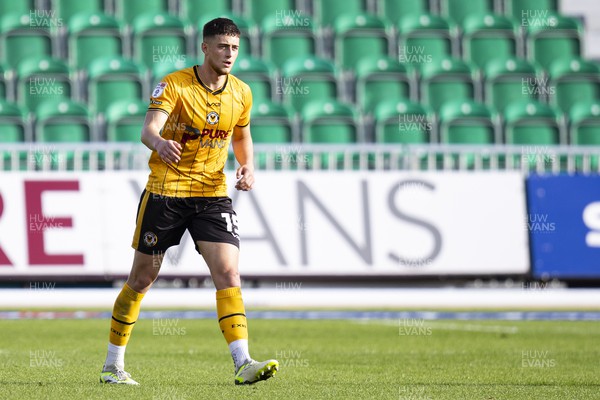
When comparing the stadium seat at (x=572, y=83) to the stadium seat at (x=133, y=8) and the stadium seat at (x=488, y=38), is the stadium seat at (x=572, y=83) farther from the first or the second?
the stadium seat at (x=133, y=8)

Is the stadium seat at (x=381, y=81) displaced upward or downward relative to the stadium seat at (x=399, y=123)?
upward

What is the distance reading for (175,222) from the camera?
21.9 ft

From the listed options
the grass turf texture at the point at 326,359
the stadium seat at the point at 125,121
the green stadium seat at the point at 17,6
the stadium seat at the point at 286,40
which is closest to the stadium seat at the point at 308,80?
the stadium seat at the point at 286,40

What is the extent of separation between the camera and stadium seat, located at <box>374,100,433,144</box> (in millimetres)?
16969

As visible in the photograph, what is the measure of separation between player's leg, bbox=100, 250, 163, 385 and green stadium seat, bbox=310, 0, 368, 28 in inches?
535

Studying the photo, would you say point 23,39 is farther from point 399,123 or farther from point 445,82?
point 445,82

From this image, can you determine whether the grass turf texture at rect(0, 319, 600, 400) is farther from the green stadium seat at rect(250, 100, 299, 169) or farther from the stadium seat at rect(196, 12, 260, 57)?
the stadium seat at rect(196, 12, 260, 57)

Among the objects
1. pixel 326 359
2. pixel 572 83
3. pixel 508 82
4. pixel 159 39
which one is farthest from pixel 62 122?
pixel 326 359

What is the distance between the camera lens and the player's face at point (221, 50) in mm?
6449

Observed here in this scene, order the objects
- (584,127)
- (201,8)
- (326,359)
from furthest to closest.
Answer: (201,8) < (584,127) < (326,359)

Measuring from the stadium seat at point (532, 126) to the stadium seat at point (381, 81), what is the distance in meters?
1.76

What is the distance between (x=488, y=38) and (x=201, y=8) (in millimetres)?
5099

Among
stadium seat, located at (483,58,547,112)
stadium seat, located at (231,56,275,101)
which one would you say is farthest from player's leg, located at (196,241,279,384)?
stadium seat, located at (483,58,547,112)

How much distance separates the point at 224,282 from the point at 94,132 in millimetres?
10351
